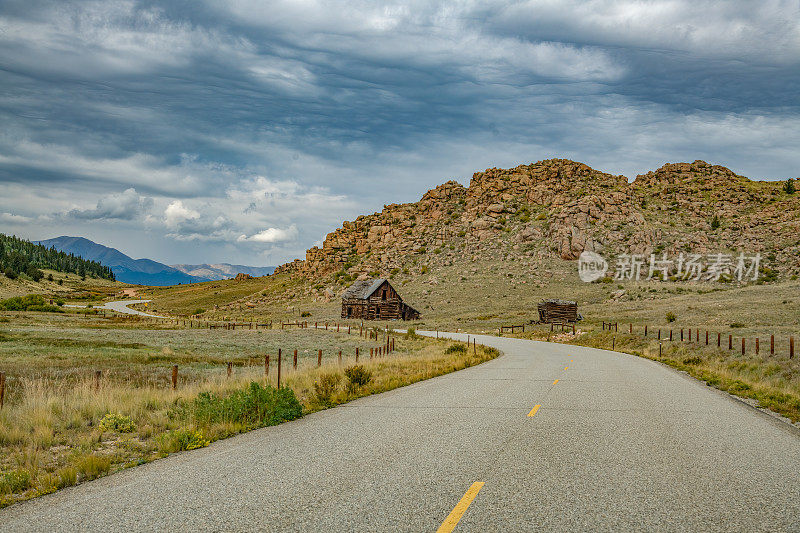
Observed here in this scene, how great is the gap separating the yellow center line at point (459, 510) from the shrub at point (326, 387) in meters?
7.14

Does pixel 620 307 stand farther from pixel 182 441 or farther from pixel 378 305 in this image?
pixel 182 441

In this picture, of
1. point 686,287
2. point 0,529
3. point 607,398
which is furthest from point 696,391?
point 686,287

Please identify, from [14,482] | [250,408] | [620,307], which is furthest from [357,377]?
[620,307]

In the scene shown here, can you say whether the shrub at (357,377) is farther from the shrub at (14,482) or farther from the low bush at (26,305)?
the low bush at (26,305)

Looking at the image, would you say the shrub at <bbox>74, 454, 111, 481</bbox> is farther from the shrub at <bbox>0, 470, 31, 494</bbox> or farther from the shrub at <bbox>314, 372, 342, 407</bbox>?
the shrub at <bbox>314, 372, 342, 407</bbox>

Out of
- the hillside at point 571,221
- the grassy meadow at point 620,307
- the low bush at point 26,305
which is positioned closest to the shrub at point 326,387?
the grassy meadow at point 620,307

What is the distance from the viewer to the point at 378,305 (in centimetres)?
8150

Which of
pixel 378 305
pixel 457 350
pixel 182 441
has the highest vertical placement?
pixel 182 441

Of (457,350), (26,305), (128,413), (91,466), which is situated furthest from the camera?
(26,305)

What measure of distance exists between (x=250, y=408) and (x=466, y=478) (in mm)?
5975

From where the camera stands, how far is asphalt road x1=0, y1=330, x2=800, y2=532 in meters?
5.13

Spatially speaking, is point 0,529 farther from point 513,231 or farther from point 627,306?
point 513,231

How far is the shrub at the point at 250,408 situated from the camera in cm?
1034

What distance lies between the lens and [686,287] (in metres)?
75.2
